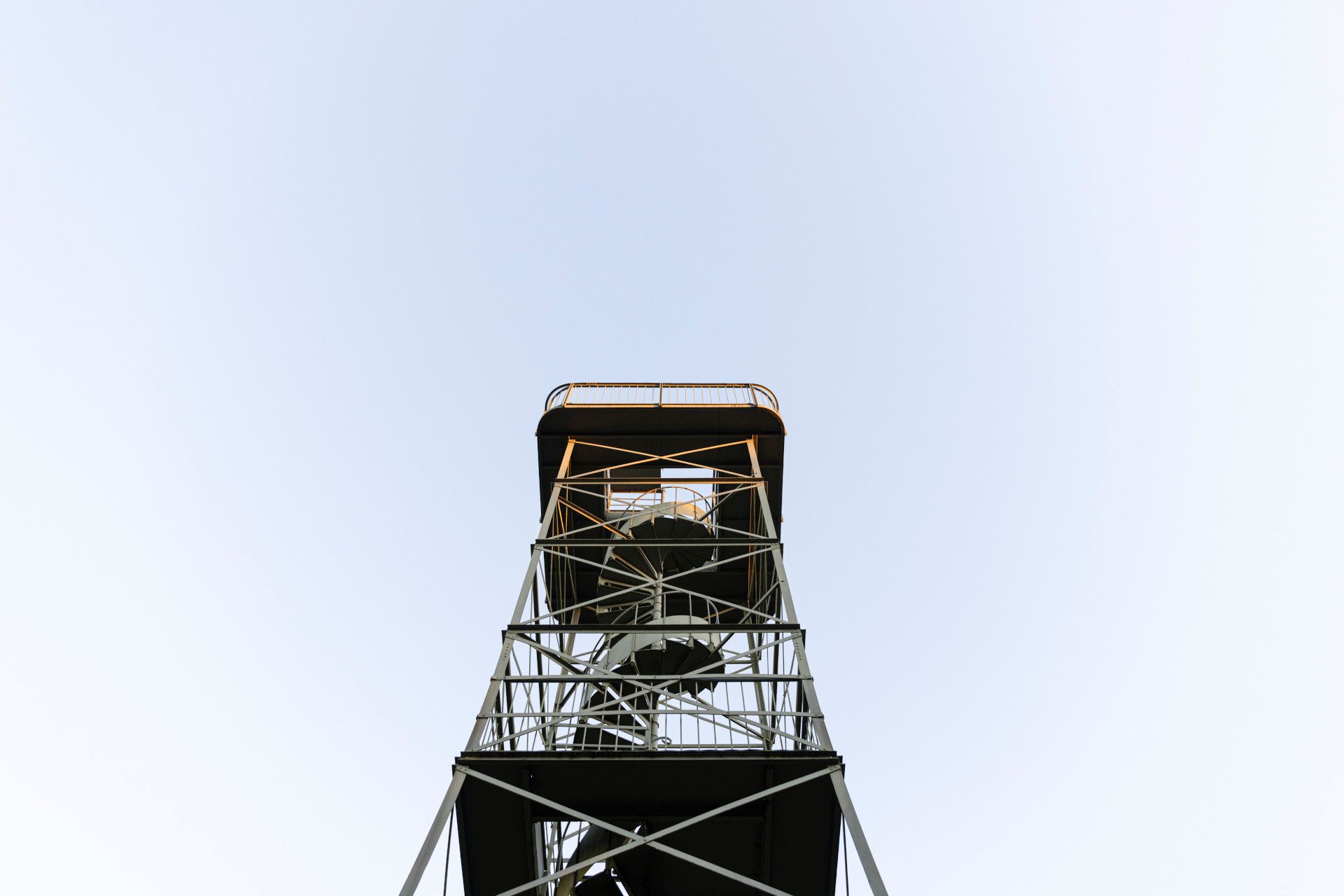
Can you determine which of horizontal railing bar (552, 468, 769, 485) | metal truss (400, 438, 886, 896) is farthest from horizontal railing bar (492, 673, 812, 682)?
horizontal railing bar (552, 468, 769, 485)

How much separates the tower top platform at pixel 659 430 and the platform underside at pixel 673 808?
770 centimetres

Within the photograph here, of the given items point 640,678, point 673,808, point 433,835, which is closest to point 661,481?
point 640,678

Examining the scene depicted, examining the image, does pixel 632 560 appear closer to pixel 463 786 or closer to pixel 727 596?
pixel 727 596

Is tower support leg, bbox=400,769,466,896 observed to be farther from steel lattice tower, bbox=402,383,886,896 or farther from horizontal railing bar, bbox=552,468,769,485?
horizontal railing bar, bbox=552,468,769,485

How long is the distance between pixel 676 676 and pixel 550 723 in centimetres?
130

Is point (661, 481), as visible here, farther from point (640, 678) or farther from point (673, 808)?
point (673, 808)

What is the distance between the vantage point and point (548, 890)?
928 cm

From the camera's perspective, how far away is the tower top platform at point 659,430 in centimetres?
1516

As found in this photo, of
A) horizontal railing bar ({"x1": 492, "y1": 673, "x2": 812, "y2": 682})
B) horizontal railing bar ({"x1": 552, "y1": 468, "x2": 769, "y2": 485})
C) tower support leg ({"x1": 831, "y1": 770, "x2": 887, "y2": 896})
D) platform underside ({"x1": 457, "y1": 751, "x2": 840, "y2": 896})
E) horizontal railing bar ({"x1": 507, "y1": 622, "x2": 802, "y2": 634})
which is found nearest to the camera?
tower support leg ({"x1": 831, "y1": 770, "x2": 887, "y2": 896})

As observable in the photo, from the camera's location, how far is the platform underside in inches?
285

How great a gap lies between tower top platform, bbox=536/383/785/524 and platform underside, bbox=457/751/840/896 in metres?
7.70

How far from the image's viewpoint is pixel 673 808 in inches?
297

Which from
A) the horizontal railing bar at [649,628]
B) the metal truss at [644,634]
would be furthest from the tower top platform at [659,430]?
the horizontal railing bar at [649,628]

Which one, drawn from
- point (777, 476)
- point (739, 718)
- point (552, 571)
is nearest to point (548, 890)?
point (739, 718)
